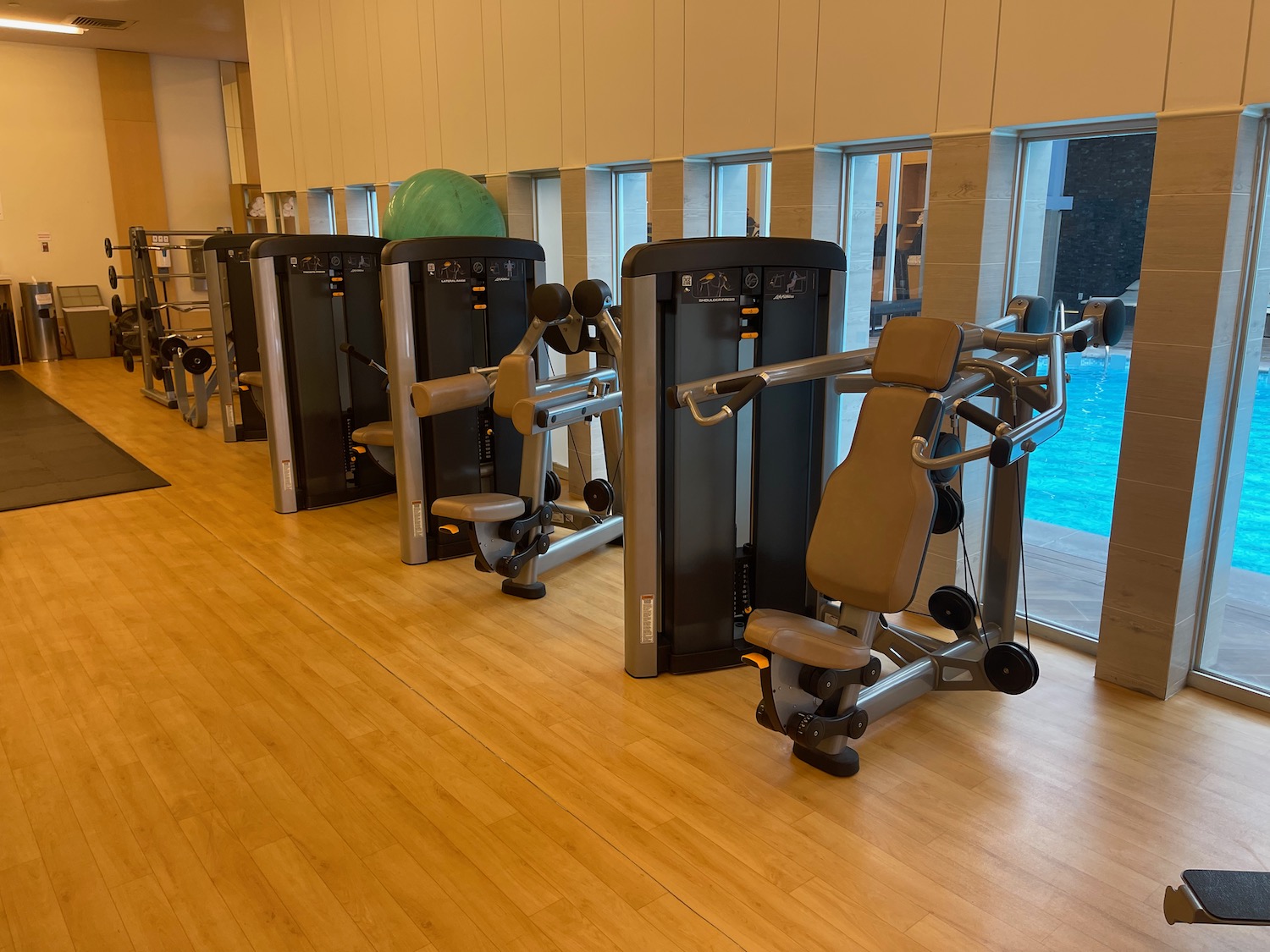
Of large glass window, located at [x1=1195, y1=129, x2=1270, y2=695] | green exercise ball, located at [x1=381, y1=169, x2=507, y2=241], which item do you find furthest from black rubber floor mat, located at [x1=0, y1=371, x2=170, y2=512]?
large glass window, located at [x1=1195, y1=129, x2=1270, y2=695]

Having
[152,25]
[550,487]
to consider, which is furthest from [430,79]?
[152,25]

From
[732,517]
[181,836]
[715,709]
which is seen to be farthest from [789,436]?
[181,836]

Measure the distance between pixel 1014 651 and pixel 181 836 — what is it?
271 centimetres

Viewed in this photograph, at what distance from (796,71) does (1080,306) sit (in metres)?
1.71

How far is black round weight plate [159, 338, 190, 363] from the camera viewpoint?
8300 mm

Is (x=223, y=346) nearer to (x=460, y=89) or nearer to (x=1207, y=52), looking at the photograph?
(x=460, y=89)

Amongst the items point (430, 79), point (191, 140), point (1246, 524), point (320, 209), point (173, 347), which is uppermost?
point (191, 140)

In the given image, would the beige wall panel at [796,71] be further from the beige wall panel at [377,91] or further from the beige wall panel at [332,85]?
the beige wall panel at [332,85]

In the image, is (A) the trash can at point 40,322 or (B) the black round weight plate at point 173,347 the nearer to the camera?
(B) the black round weight plate at point 173,347

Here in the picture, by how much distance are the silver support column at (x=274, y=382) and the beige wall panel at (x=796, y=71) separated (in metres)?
2.98

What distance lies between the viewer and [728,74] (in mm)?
4836

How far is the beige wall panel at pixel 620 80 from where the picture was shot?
17.4ft

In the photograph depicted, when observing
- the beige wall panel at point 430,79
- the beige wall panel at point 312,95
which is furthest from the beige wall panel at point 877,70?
the beige wall panel at point 312,95

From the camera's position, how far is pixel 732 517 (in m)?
3.77
